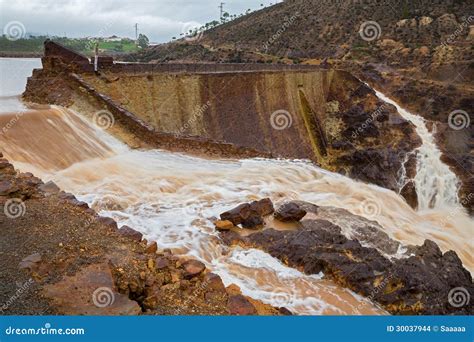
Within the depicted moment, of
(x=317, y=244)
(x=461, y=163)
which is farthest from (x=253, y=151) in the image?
(x=461, y=163)

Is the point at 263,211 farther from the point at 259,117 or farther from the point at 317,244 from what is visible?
the point at 259,117

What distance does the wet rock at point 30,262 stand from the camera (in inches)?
263

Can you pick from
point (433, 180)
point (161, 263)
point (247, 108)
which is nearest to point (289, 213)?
point (161, 263)

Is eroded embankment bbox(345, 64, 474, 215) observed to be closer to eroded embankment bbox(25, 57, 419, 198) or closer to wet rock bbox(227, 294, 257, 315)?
eroded embankment bbox(25, 57, 419, 198)

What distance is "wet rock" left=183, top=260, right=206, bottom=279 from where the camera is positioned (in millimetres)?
7695

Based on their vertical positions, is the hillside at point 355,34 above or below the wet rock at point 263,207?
above

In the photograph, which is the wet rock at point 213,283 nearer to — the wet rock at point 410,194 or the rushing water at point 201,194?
the rushing water at point 201,194

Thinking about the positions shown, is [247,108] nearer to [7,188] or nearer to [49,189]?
[49,189]

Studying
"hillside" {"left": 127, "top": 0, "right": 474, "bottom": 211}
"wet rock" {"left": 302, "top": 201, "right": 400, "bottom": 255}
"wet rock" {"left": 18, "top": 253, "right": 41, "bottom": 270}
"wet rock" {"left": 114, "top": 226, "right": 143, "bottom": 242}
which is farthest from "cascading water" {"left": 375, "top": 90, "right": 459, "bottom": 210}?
"wet rock" {"left": 18, "top": 253, "right": 41, "bottom": 270}

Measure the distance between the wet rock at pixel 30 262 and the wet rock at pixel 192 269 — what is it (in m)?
Answer: 2.36

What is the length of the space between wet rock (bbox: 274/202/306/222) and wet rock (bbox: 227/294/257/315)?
5.12 meters

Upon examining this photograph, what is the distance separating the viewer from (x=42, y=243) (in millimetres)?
7555

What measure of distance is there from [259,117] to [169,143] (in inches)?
253

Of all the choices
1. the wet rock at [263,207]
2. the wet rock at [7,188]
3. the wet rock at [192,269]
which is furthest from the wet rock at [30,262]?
the wet rock at [263,207]
